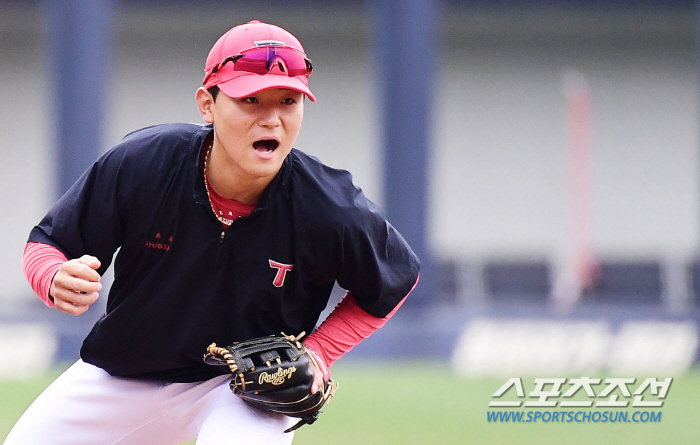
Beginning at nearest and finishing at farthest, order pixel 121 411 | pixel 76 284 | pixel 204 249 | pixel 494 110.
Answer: pixel 76 284, pixel 204 249, pixel 121 411, pixel 494 110

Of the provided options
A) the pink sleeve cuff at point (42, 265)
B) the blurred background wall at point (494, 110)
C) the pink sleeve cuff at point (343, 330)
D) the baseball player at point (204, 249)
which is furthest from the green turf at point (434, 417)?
the blurred background wall at point (494, 110)

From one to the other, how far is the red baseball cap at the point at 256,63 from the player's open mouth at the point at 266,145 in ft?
0.56

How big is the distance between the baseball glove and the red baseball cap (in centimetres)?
81

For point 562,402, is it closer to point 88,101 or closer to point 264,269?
point 264,269

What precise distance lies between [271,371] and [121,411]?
0.62 metres

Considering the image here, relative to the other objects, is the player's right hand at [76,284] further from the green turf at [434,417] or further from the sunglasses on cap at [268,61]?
the green turf at [434,417]

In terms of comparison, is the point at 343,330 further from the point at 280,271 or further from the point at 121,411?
the point at 121,411

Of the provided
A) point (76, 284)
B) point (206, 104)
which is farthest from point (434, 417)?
point (76, 284)

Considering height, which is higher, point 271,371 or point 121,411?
point 271,371

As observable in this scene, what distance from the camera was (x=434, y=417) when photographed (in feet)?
25.5

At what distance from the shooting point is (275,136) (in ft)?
10.6

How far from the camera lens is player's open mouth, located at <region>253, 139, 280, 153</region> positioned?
3.30m

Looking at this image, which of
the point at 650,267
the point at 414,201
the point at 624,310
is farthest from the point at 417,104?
the point at 650,267

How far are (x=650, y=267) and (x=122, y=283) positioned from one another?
38.8ft
